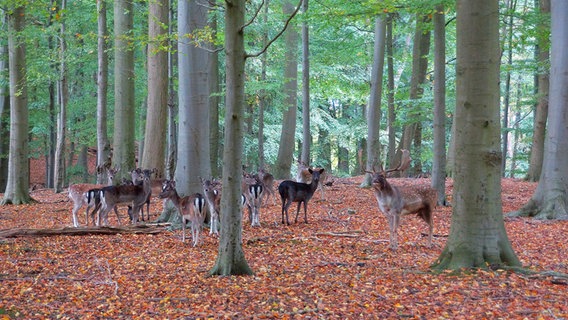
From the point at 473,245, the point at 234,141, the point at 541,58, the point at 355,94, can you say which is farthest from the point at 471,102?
the point at 355,94

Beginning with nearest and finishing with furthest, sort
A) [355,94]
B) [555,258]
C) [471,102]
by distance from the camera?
[471,102] → [555,258] → [355,94]

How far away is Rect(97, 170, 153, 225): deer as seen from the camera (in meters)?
11.5

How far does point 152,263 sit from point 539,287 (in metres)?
4.94

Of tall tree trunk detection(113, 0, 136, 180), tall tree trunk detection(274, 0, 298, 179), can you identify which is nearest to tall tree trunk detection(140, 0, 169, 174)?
tall tree trunk detection(113, 0, 136, 180)

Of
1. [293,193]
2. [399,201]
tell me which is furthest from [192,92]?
[399,201]

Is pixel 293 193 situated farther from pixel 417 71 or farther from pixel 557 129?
pixel 417 71

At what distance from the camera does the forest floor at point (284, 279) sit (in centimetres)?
527

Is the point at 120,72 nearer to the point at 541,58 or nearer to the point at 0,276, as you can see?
the point at 0,276

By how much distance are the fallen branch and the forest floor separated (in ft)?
0.42

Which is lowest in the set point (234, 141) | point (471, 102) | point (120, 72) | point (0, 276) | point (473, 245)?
point (0, 276)

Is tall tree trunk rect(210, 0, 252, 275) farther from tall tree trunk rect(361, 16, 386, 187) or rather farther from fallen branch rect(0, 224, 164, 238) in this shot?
tall tree trunk rect(361, 16, 386, 187)

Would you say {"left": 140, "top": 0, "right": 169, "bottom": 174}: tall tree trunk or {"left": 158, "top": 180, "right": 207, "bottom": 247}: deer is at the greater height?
{"left": 140, "top": 0, "right": 169, "bottom": 174}: tall tree trunk

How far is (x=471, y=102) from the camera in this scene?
20.1ft

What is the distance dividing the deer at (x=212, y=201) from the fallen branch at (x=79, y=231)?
3.24 ft
